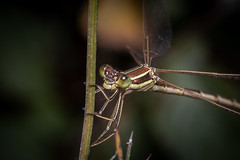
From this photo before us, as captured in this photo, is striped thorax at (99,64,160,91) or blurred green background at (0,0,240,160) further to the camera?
blurred green background at (0,0,240,160)

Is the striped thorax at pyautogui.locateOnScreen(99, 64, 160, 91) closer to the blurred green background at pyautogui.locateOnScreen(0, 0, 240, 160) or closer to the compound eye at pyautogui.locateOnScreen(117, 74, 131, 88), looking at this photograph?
the compound eye at pyautogui.locateOnScreen(117, 74, 131, 88)

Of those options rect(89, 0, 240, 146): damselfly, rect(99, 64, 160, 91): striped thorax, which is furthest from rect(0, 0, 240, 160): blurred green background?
rect(99, 64, 160, 91): striped thorax

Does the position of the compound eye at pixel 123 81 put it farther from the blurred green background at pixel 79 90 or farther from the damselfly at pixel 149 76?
the blurred green background at pixel 79 90

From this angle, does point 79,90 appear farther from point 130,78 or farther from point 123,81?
point 123,81

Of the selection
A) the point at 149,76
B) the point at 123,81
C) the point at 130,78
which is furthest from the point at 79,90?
the point at 123,81

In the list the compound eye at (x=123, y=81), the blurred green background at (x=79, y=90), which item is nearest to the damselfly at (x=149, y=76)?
the compound eye at (x=123, y=81)

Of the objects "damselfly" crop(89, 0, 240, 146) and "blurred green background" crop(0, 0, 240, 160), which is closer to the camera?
"damselfly" crop(89, 0, 240, 146)
